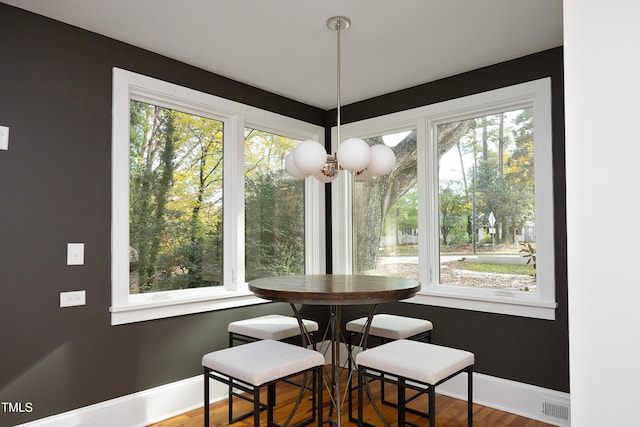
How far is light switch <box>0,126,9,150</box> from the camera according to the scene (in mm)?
2279

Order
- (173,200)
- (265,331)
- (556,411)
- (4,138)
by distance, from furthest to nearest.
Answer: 1. (173,200)
2. (265,331)
3. (556,411)
4. (4,138)

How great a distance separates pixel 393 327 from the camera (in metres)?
2.94

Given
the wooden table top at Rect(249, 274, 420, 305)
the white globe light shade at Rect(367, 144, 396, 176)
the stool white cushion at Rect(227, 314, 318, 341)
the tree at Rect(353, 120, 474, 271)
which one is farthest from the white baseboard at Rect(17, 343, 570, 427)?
the white globe light shade at Rect(367, 144, 396, 176)

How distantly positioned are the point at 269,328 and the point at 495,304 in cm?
165

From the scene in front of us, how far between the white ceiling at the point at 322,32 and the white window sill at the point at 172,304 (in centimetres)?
172

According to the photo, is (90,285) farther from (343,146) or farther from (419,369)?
(419,369)

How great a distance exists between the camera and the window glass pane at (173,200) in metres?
2.93

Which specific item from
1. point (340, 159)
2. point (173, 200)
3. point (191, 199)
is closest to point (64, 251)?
point (173, 200)

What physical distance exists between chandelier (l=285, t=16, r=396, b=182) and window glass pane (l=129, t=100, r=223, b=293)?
0.96 m

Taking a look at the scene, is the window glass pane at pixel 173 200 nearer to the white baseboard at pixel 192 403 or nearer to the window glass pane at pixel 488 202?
the white baseboard at pixel 192 403

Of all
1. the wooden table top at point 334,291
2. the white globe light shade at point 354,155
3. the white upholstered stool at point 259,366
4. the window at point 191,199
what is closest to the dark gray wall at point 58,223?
the window at point 191,199

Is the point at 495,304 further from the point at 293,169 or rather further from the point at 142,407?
the point at 142,407

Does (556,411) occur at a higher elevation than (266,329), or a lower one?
lower

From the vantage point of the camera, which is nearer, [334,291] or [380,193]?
[334,291]
